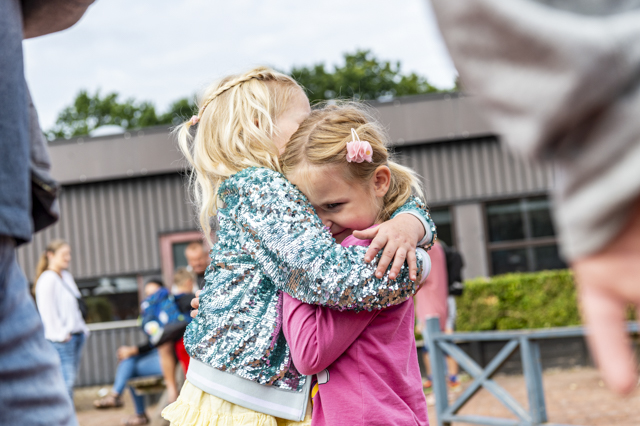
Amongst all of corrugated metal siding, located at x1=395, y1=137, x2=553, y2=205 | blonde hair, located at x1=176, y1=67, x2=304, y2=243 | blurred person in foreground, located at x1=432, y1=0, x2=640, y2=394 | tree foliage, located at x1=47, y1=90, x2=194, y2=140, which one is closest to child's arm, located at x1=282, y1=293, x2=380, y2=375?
blonde hair, located at x1=176, y1=67, x2=304, y2=243

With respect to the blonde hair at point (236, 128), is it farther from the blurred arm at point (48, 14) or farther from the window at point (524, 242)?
the window at point (524, 242)

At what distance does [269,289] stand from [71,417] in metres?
0.74

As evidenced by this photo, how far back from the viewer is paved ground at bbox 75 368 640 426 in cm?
700

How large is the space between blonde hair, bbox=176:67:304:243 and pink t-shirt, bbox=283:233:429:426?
47cm

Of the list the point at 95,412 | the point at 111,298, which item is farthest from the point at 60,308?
the point at 111,298

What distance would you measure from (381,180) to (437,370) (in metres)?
4.71

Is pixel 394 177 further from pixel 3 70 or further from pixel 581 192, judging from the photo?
pixel 581 192

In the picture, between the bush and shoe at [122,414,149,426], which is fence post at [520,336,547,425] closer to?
shoe at [122,414,149,426]

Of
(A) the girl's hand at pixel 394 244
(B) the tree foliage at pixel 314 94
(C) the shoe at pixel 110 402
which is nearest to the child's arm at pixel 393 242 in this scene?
(A) the girl's hand at pixel 394 244

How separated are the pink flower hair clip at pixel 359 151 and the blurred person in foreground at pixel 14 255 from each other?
865 millimetres

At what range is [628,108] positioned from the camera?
66cm

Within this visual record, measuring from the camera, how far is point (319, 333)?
6.05 feet

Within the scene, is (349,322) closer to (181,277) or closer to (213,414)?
(213,414)

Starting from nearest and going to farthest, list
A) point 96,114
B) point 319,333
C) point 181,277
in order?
point 319,333 < point 181,277 < point 96,114
